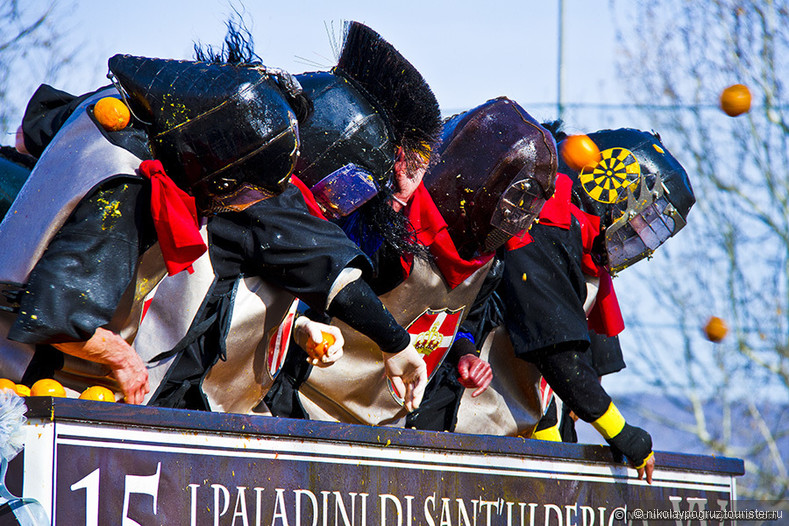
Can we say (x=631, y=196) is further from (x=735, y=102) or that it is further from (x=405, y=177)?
(x=735, y=102)

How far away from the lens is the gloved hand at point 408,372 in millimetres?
3174

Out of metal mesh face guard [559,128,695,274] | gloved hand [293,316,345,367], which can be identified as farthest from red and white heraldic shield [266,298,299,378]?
metal mesh face guard [559,128,695,274]

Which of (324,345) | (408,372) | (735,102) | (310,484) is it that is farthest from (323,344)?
(735,102)

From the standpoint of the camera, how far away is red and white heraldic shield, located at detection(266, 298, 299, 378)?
313cm

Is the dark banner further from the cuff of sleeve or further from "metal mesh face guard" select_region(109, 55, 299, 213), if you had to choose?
"metal mesh face guard" select_region(109, 55, 299, 213)

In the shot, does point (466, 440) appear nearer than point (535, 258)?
Yes

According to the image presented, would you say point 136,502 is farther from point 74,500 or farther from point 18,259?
point 18,259

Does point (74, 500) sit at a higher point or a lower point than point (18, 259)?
lower

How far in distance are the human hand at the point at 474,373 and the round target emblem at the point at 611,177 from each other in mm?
947

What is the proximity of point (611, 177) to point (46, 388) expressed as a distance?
2721mm

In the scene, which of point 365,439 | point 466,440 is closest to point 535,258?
point 466,440

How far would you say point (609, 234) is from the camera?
4.30 metres

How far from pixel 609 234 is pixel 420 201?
1.09 m

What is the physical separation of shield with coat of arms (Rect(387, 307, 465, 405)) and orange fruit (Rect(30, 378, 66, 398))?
1485 mm
